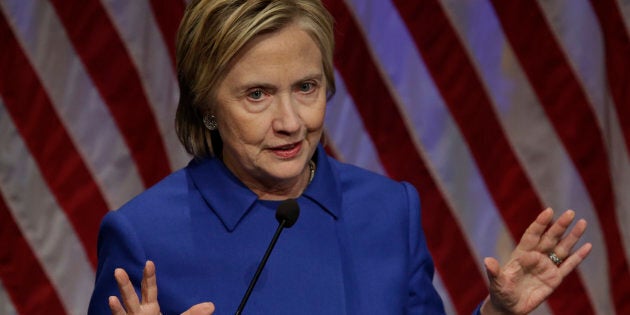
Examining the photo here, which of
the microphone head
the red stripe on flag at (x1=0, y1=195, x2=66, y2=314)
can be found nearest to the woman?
the microphone head

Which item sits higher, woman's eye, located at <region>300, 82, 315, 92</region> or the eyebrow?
the eyebrow

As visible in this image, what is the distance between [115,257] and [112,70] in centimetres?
153

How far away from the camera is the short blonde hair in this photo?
6.25ft

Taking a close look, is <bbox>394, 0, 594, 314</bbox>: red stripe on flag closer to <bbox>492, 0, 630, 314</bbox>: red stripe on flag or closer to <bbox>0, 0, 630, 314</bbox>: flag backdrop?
<bbox>0, 0, 630, 314</bbox>: flag backdrop

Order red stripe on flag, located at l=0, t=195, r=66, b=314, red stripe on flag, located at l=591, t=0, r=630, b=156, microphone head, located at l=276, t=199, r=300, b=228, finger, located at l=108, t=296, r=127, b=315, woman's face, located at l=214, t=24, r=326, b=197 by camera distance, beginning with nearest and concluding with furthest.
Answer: finger, located at l=108, t=296, r=127, b=315, microphone head, located at l=276, t=199, r=300, b=228, woman's face, located at l=214, t=24, r=326, b=197, red stripe on flag, located at l=591, t=0, r=630, b=156, red stripe on flag, located at l=0, t=195, r=66, b=314

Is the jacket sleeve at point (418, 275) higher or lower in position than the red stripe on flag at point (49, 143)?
lower

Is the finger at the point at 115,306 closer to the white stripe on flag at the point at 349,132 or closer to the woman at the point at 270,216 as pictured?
the woman at the point at 270,216

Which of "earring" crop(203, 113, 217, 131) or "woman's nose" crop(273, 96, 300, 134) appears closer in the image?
"woman's nose" crop(273, 96, 300, 134)

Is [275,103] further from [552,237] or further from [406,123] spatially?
[406,123]

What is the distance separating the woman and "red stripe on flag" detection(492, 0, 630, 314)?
137cm

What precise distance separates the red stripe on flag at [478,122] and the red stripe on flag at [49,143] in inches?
44.4

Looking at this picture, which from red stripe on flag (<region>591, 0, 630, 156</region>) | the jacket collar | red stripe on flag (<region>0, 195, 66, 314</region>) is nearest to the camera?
the jacket collar

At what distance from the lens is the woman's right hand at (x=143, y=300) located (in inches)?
65.7

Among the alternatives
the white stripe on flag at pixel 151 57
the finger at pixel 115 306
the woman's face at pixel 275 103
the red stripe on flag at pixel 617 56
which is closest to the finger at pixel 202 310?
the finger at pixel 115 306
